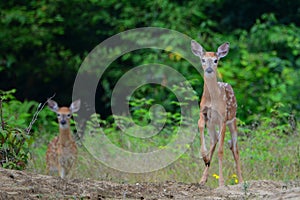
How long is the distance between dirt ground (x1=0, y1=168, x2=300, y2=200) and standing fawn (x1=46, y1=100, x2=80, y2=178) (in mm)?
3534

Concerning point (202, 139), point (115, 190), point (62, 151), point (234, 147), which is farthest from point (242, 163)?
point (115, 190)

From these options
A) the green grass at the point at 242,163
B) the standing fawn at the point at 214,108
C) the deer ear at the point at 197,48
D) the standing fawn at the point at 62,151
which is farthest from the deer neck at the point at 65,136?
the standing fawn at the point at 214,108

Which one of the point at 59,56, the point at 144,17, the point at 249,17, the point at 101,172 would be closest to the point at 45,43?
the point at 59,56

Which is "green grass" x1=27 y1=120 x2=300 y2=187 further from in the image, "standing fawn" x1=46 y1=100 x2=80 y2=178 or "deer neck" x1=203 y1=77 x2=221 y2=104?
"deer neck" x1=203 y1=77 x2=221 y2=104

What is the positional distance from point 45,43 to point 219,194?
10601 mm

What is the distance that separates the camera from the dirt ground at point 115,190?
626cm

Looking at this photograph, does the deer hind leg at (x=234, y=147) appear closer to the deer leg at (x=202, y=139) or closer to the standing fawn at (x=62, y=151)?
the deer leg at (x=202, y=139)

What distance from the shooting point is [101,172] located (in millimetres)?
9750

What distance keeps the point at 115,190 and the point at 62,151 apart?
4.14m

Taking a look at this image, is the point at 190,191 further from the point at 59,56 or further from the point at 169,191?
the point at 59,56

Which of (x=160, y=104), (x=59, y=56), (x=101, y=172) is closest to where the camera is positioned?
(x=101, y=172)

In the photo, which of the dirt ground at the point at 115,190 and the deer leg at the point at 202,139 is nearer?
the dirt ground at the point at 115,190

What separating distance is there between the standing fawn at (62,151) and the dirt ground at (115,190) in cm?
353

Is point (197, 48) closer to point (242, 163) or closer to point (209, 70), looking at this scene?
point (209, 70)
